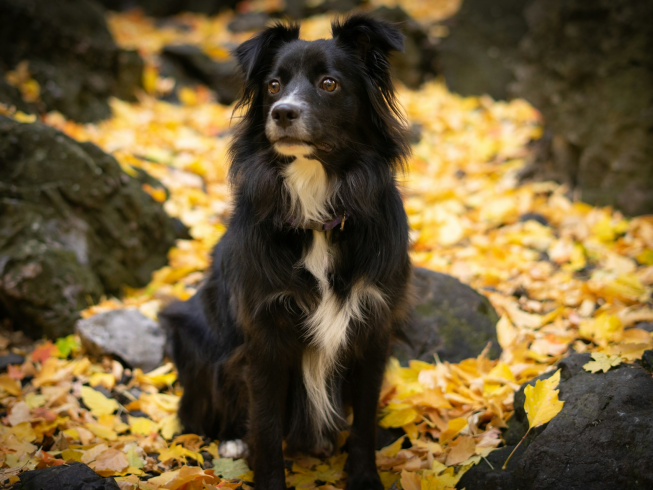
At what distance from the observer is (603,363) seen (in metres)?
2.34

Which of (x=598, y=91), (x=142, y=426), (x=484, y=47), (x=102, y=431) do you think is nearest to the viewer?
(x=102, y=431)

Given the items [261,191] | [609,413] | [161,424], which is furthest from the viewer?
[161,424]

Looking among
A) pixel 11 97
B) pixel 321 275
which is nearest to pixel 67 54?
pixel 11 97

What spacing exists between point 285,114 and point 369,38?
0.63m

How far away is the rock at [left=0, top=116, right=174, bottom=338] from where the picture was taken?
343 cm

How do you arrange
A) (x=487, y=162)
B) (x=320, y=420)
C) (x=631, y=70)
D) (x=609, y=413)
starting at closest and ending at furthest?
(x=609, y=413) < (x=320, y=420) < (x=631, y=70) < (x=487, y=162)

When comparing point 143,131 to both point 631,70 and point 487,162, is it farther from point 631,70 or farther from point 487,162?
point 631,70

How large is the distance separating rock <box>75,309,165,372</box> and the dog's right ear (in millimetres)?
1876

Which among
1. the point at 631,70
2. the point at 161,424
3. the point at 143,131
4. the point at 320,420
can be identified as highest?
the point at 631,70

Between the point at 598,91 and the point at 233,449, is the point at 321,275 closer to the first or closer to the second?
the point at 233,449

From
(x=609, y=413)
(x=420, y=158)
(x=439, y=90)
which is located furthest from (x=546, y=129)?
(x=609, y=413)

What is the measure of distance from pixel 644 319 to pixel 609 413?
1.22 metres

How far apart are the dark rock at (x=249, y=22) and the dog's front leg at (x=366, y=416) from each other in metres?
9.06

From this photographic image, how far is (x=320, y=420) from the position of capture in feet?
8.64
